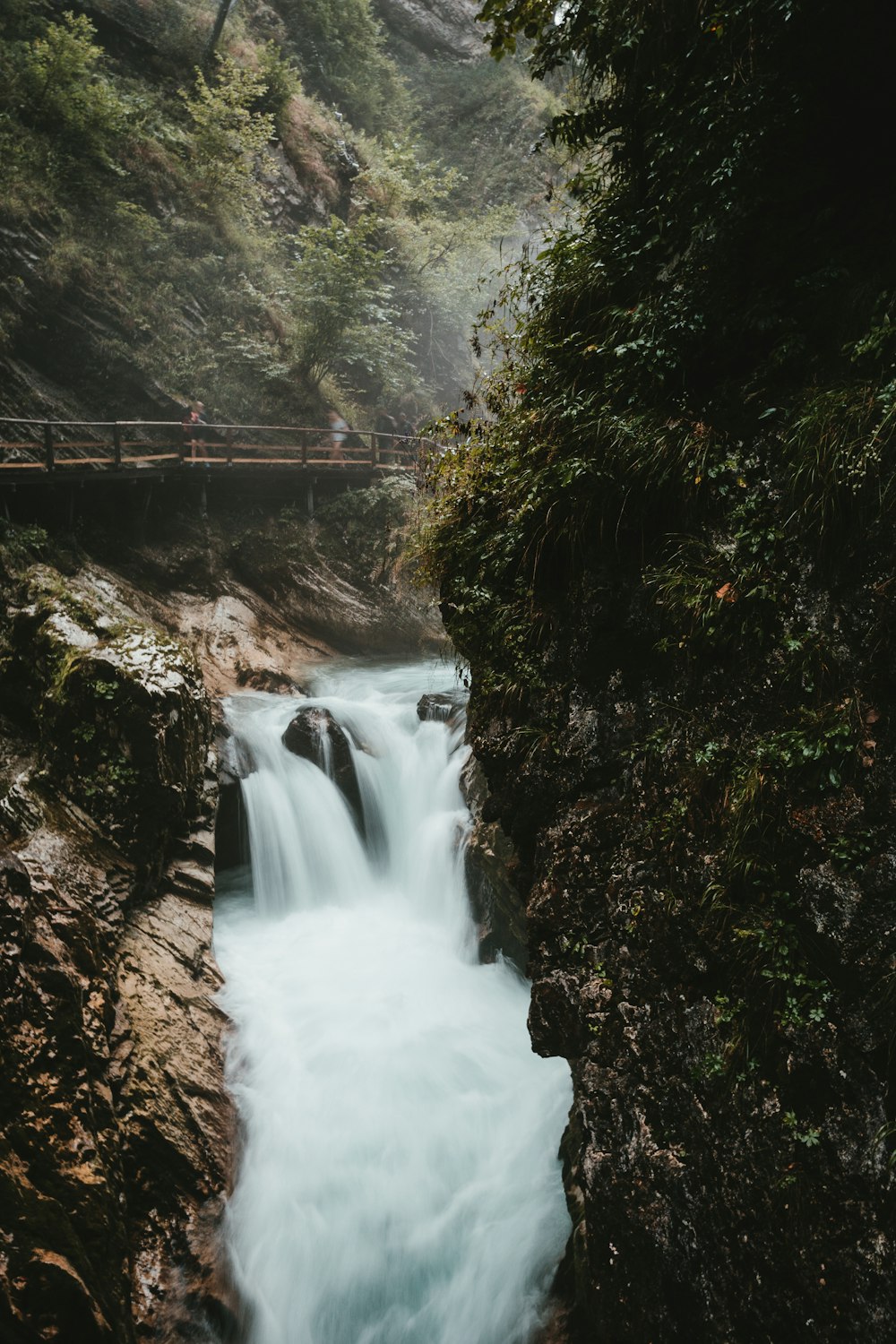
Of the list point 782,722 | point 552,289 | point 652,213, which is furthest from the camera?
point 552,289

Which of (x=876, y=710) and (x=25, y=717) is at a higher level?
(x=876, y=710)

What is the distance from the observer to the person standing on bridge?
55.4 ft

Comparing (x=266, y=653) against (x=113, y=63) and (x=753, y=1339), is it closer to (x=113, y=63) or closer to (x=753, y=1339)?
(x=753, y=1339)

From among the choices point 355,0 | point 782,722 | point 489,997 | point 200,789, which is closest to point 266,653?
point 200,789

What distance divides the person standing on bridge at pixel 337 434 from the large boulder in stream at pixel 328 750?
28.8 ft

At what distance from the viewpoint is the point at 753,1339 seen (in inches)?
109

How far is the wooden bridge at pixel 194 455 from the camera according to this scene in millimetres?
11508

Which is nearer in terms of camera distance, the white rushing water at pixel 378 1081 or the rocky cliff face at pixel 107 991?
the rocky cliff face at pixel 107 991

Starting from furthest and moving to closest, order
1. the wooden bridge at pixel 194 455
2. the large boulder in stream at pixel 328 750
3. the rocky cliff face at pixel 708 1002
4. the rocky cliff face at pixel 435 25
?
the rocky cliff face at pixel 435 25 < the wooden bridge at pixel 194 455 < the large boulder in stream at pixel 328 750 < the rocky cliff face at pixel 708 1002

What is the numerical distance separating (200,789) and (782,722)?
7055 millimetres

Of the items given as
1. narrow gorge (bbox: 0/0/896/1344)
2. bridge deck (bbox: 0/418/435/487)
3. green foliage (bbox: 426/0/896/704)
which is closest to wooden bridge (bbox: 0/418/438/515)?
bridge deck (bbox: 0/418/435/487)

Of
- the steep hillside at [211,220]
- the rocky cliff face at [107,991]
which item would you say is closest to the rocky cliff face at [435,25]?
the steep hillside at [211,220]

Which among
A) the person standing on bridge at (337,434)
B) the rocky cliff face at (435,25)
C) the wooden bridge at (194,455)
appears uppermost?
the rocky cliff face at (435,25)

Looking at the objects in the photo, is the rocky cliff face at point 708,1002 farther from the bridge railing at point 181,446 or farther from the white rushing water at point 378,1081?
the bridge railing at point 181,446
